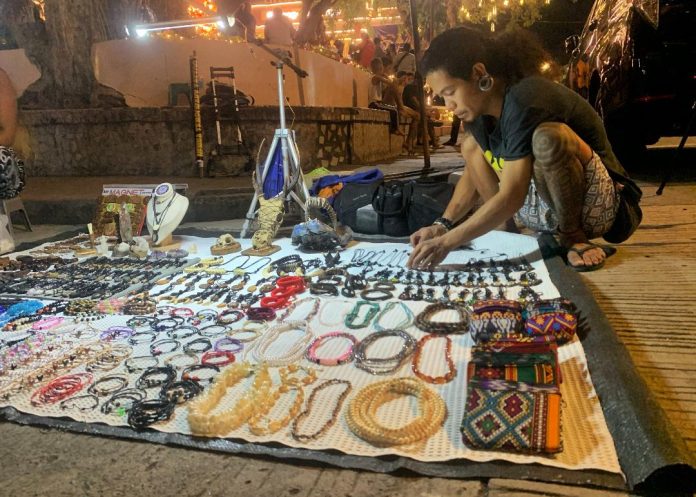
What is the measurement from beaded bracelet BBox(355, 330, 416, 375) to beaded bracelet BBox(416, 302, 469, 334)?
→ 10 centimetres

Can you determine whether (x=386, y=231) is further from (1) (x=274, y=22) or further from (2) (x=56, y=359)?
(1) (x=274, y=22)

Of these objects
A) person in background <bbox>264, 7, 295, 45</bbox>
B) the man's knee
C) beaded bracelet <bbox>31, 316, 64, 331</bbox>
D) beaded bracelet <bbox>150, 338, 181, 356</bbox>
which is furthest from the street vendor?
person in background <bbox>264, 7, 295, 45</bbox>

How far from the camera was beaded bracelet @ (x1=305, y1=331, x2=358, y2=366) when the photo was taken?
173cm

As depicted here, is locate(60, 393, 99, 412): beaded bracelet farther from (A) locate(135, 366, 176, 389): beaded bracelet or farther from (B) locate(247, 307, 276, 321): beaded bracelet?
(B) locate(247, 307, 276, 321): beaded bracelet

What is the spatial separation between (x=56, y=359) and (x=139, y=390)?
17.8 inches

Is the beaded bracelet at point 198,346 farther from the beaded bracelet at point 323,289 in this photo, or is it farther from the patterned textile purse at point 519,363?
the patterned textile purse at point 519,363

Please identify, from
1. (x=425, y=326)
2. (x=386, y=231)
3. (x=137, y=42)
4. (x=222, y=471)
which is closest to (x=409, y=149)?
(x=137, y=42)

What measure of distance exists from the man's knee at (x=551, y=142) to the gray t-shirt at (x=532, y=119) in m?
0.03

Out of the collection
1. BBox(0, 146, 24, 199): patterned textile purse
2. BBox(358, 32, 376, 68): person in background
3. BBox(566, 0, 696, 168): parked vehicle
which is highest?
BBox(358, 32, 376, 68): person in background

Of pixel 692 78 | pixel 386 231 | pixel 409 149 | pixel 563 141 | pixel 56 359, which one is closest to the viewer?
pixel 56 359

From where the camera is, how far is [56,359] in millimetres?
1828

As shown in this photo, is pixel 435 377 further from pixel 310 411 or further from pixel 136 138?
pixel 136 138

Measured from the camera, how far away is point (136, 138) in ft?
19.4

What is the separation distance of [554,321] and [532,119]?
975 mm
